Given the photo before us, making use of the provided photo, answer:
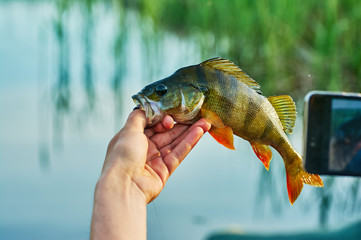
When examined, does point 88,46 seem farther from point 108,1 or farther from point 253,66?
point 253,66

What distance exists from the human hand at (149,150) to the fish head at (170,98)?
0.03m

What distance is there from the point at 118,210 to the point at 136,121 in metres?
0.24

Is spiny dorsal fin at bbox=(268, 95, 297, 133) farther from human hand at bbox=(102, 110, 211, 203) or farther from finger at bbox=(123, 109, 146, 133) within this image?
finger at bbox=(123, 109, 146, 133)

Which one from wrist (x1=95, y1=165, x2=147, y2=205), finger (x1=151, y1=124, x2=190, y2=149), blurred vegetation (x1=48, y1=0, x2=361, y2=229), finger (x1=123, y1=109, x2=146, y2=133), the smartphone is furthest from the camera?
blurred vegetation (x1=48, y1=0, x2=361, y2=229)

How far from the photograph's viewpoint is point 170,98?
1.14 m

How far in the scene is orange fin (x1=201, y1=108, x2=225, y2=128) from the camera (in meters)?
1.13

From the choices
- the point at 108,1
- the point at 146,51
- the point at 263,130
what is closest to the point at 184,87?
the point at 263,130

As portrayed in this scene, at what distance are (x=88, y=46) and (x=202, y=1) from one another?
0.84 m

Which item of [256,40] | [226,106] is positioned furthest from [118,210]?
[256,40]

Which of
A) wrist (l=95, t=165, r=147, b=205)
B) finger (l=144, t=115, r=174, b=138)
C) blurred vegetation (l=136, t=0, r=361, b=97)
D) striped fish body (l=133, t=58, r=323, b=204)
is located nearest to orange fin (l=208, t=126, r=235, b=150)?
striped fish body (l=133, t=58, r=323, b=204)

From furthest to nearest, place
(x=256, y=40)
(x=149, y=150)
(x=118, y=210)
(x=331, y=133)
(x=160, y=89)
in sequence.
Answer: (x=256, y=40) → (x=149, y=150) → (x=160, y=89) → (x=118, y=210) → (x=331, y=133)

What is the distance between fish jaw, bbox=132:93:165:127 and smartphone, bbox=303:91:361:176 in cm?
39

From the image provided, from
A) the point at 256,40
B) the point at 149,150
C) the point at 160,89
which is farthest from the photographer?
the point at 256,40

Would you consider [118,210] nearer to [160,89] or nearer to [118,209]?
[118,209]
